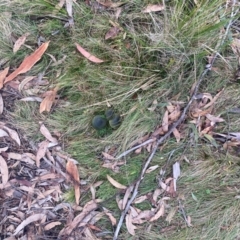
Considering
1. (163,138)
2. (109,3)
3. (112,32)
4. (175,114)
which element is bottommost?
(163,138)

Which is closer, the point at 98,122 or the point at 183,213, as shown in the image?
the point at 98,122

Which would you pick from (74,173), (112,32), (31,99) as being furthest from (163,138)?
(31,99)

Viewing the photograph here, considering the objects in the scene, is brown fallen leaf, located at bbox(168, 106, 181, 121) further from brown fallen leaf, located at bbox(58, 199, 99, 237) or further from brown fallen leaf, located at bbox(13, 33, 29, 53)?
brown fallen leaf, located at bbox(13, 33, 29, 53)

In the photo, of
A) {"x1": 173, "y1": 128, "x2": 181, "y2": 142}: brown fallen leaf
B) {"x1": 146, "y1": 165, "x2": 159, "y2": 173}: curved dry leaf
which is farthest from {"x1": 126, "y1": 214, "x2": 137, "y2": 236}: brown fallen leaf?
{"x1": 173, "y1": 128, "x2": 181, "y2": 142}: brown fallen leaf

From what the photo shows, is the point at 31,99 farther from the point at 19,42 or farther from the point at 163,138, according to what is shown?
the point at 163,138

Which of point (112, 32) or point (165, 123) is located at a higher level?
point (112, 32)

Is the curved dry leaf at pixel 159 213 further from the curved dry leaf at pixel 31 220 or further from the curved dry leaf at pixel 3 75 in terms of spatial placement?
the curved dry leaf at pixel 3 75
